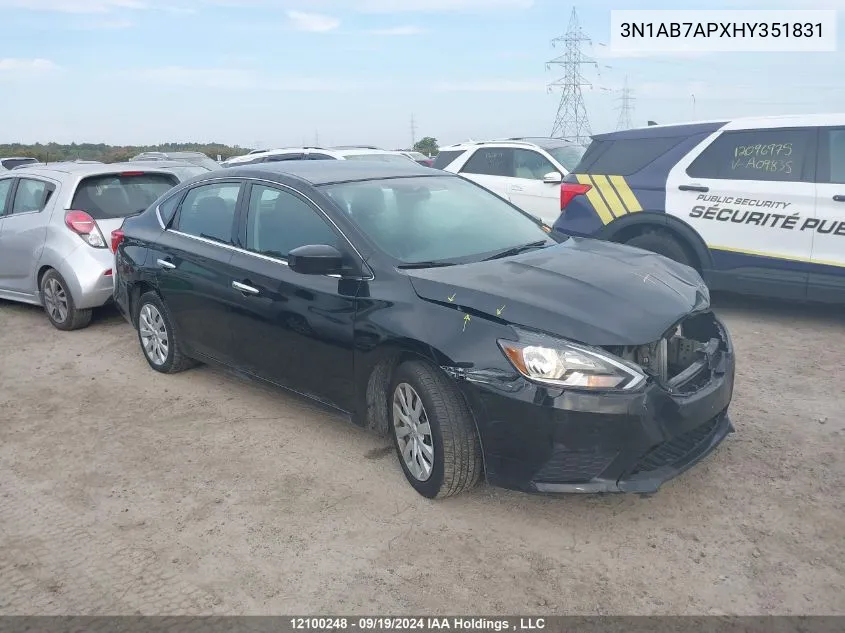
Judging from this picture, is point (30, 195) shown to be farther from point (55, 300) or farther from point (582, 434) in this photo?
point (582, 434)

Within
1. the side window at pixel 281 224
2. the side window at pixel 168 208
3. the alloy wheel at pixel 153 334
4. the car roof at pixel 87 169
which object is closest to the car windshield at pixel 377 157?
the car roof at pixel 87 169

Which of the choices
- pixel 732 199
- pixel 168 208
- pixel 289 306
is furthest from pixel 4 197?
pixel 732 199

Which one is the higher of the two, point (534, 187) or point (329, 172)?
point (329, 172)

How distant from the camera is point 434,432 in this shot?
359 centimetres

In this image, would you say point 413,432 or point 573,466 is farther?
point 413,432

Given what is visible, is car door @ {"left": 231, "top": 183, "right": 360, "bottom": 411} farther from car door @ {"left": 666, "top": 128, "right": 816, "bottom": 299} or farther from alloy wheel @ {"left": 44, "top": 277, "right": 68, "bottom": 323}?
car door @ {"left": 666, "top": 128, "right": 816, "bottom": 299}

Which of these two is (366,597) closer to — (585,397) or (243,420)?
(585,397)

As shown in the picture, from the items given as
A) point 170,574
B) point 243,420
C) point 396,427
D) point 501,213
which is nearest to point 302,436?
point 243,420

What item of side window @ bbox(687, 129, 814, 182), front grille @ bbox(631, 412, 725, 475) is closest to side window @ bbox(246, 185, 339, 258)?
front grille @ bbox(631, 412, 725, 475)

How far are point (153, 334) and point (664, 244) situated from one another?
4445mm

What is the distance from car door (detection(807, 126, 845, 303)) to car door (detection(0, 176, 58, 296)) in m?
6.71

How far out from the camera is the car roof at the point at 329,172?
4.70 metres

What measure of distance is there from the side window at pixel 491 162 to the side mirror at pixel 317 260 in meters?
6.40

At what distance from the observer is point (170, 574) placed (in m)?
3.29
